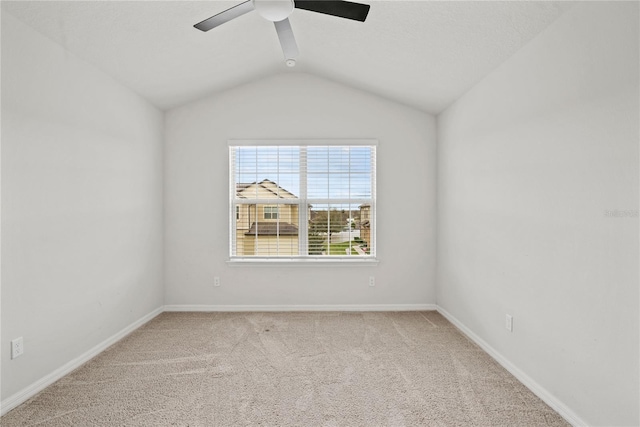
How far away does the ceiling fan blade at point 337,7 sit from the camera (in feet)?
5.65

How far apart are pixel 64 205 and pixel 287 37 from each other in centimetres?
203

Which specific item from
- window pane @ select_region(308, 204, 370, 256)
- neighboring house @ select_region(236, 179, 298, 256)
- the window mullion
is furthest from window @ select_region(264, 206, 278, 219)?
window pane @ select_region(308, 204, 370, 256)

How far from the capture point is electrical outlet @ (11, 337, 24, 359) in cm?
197

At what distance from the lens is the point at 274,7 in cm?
173

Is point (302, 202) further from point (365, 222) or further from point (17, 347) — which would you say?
point (17, 347)

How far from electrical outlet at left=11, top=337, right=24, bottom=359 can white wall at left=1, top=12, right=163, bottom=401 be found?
28mm

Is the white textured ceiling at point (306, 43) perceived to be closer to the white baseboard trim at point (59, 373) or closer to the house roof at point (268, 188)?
the house roof at point (268, 188)

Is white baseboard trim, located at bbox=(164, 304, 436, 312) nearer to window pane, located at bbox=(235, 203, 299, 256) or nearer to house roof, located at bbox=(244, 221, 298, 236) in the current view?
window pane, located at bbox=(235, 203, 299, 256)

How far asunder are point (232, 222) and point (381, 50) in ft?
8.10

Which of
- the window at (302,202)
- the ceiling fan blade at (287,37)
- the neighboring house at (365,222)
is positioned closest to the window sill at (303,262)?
the window at (302,202)

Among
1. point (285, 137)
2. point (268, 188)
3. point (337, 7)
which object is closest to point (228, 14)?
point (337, 7)

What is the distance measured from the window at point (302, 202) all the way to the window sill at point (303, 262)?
1.8 inches

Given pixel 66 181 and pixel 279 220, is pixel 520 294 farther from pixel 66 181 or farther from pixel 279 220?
pixel 66 181

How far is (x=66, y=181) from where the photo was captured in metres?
2.37
